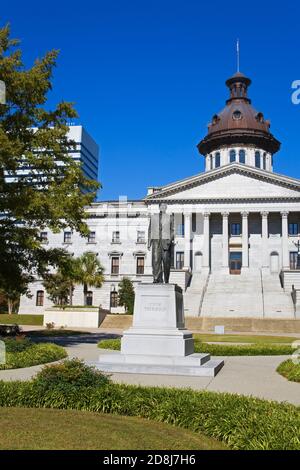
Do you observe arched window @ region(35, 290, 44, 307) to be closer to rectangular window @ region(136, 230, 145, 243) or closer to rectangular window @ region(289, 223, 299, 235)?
rectangular window @ region(136, 230, 145, 243)

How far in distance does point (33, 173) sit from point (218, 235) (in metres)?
52.7

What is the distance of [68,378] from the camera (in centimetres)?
1102

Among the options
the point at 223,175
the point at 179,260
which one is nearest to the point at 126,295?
the point at 179,260

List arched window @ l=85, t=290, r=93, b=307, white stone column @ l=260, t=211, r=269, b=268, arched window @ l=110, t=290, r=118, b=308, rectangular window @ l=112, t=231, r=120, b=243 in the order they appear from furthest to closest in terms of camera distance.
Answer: rectangular window @ l=112, t=231, r=120, b=243
arched window @ l=85, t=290, r=93, b=307
arched window @ l=110, t=290, r=118, b=308
white stone column @ l=260, t=211, r=269, b=268

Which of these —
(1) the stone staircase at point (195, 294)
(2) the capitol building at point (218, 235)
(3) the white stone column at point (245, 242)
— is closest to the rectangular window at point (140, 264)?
(2) the capitol building at point (218, 235)

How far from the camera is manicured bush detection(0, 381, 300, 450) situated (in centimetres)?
763

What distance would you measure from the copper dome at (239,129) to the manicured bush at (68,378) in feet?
253

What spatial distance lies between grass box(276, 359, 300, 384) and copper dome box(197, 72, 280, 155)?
70.6m

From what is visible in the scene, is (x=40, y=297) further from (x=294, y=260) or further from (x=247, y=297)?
(x=294, y=260)

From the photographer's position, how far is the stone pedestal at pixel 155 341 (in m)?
16.3

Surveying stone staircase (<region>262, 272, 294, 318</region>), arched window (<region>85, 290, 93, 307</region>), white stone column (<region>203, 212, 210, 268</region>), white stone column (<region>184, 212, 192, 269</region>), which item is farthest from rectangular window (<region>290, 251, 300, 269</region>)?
arched window (<region>85, 290, 93, 307</region>)

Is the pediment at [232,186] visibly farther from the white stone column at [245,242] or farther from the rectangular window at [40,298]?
the rectangular window at [40,298]

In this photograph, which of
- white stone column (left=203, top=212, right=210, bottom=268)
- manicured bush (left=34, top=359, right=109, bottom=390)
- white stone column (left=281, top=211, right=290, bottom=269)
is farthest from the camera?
white stone column (left=203, top=212, right=210, bottom=268)

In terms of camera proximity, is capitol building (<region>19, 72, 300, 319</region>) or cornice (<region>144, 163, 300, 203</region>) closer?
capitol building (<region>19, 72, 300, 319</region>)
